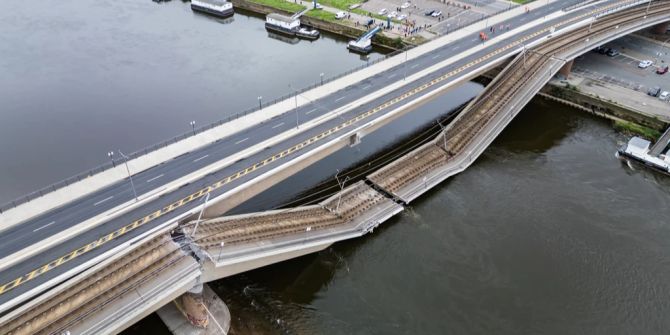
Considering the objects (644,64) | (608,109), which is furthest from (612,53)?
(608,109)

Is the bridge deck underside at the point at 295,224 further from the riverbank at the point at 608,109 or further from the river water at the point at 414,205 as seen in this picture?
the riverbank at the point at 608,109

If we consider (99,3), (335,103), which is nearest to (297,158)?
(335,103)

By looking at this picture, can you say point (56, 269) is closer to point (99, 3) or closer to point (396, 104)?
point (396, 104)

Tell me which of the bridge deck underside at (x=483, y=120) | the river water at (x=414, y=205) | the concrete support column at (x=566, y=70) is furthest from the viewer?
the concrete support column at (x=566, y=70)

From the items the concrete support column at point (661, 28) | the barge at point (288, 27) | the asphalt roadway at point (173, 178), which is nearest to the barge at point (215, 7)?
the barge at point (288, 27)

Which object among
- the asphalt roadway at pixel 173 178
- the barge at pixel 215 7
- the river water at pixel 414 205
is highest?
the barge at pixel 215 7

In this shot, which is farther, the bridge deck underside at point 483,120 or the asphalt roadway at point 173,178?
the bridge deck underside at point 483,120

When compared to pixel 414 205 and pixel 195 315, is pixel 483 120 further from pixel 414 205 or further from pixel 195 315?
pixel 195 315
